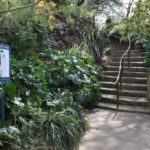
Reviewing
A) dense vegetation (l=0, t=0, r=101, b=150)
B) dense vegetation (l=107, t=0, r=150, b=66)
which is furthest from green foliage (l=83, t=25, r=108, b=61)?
dense vegetation (l=107, t=0, r=150, b=66)

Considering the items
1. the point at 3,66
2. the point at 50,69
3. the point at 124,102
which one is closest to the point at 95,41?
the point at 124,102

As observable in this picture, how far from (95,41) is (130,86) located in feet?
8.03

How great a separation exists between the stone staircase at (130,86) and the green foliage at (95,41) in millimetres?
549

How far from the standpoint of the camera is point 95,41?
10.5m

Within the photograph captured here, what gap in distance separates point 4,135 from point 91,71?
477 cm

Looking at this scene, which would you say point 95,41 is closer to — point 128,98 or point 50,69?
point 128,98

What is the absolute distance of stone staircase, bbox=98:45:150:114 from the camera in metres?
7.79

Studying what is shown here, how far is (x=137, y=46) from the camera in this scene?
10.9 metres

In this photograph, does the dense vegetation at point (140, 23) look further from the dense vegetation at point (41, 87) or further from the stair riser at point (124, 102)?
the stair riser at point (124, 102)

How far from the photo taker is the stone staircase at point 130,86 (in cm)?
779

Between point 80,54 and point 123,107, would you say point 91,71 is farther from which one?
point 123,107

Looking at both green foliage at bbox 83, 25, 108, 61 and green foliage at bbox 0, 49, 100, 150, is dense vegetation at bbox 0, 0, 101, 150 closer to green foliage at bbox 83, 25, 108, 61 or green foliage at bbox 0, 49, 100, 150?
green foliage at bbox 0, 49, 100, 150

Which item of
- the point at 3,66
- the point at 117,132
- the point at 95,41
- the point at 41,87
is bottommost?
the point at 117,132

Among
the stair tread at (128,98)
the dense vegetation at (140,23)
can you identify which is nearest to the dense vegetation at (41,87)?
the stair tread at (128,98)
